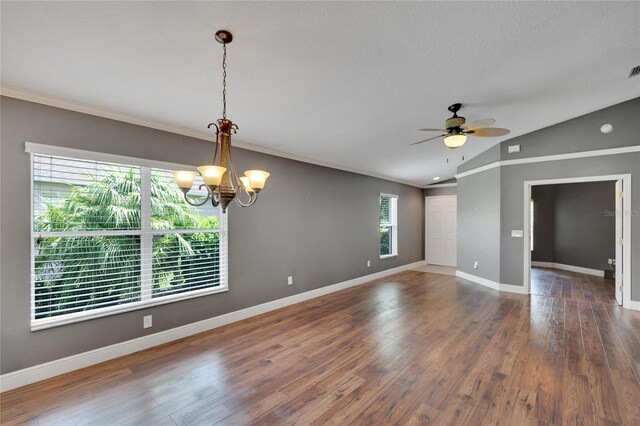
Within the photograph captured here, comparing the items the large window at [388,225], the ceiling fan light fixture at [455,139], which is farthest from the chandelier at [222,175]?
the large window at [388,225]

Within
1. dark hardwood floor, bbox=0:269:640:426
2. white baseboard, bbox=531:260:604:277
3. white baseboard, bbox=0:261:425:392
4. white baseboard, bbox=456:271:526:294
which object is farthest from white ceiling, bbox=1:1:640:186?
white baseboard, bbox=531:260:604:277

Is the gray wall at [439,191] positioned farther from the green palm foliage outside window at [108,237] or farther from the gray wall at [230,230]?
the green palm foliage outside window at [108,237]

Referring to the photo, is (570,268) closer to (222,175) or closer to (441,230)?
(441,230)

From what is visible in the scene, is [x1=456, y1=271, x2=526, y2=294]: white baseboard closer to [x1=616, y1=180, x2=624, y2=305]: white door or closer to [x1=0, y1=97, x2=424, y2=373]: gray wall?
[x1=616, y1=180, x2=624, y2=305]: white door

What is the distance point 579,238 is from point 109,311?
386 inches

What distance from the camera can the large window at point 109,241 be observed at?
104 inches

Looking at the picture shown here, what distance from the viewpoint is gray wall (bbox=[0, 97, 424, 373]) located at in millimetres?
2463

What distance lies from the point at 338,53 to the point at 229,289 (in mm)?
3172

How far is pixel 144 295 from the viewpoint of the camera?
3.19 m

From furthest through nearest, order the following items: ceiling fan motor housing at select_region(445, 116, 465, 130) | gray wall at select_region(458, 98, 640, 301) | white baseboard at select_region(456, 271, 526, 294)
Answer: white baseboard at select_region(456, 271, 526, 294) < gray wall at select_region(458, 98, 640, 301) < ceiling fan motor housing at select_region(445, 116, 465, 130)

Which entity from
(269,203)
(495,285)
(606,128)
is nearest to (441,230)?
(495,285)

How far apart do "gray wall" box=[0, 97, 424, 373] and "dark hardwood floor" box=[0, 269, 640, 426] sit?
1.15 feet

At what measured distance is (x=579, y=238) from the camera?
7258mm

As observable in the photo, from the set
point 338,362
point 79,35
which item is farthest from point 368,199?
point 79,35
